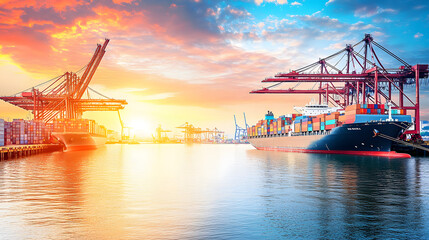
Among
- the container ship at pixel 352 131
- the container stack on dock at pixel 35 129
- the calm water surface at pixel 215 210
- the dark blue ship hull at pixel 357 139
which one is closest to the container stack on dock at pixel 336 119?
the container ship at pixel 352 131

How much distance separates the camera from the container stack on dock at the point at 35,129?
8525 centimetres

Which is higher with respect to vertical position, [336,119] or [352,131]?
[336,119]

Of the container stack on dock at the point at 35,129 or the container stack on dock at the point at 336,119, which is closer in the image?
the container stack on dock at the point at 336,119

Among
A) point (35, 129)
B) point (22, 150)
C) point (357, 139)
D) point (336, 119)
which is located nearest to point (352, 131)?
point (357, 139)

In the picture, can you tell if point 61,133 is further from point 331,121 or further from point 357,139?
point 357,139

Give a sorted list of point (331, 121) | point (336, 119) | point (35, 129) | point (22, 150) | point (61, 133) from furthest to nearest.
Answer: point (61, 133) < point (35, 129) < point (22, 150) < point (331, 121) < point (336, 119)

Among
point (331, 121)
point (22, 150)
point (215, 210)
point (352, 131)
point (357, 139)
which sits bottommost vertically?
point (215, 210)

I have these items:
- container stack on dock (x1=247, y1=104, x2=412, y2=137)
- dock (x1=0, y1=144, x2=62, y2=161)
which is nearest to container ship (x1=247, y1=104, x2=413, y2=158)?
container stack on dock (x1=247, y1=104, x2=412, y2=137)

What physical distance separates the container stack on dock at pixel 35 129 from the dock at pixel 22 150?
3.78 meters

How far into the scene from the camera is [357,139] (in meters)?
63.8

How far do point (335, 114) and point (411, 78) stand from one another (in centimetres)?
2591

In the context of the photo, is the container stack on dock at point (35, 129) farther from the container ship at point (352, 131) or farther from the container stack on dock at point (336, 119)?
the container ship at point (352, 131)

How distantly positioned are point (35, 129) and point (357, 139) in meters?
82.0

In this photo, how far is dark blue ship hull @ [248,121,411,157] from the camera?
5972 cm
